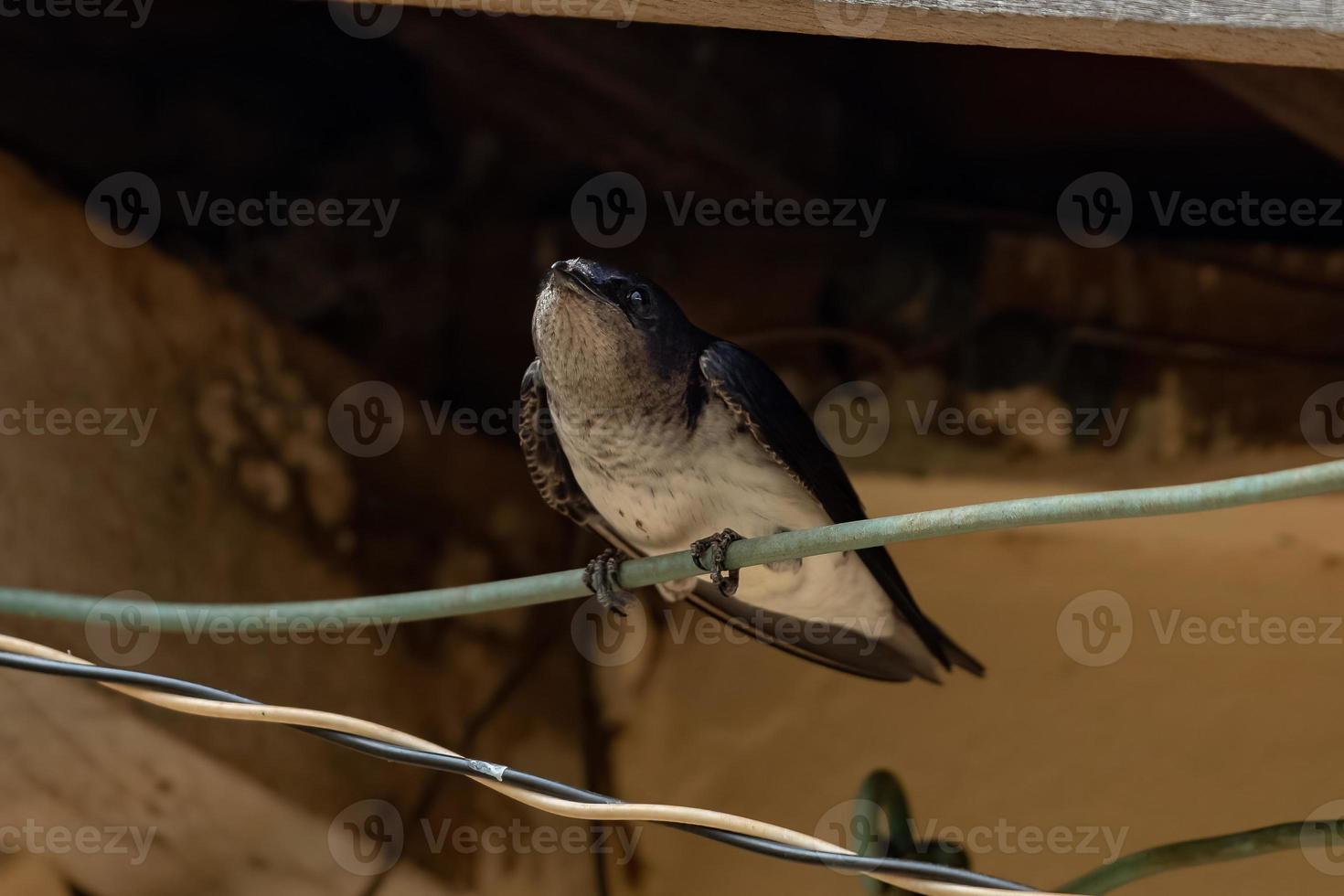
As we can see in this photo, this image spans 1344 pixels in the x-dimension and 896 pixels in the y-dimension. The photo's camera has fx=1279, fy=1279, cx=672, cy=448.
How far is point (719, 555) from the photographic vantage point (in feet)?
5.33

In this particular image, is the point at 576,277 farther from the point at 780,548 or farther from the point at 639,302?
the point at 780,548

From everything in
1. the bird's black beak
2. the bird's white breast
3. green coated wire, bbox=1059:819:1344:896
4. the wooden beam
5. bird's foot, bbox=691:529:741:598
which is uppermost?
the wooden beam

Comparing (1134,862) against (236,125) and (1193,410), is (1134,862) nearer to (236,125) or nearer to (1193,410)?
(1193,410)

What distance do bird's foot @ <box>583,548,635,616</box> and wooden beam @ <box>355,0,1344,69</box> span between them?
2.25 feet

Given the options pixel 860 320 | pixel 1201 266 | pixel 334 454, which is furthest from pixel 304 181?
pixel 1201 266

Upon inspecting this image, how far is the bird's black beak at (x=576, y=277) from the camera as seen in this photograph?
1.68 metres

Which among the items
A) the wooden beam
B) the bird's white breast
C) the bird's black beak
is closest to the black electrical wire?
the bird's white breast

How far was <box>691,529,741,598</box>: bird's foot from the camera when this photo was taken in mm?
1608

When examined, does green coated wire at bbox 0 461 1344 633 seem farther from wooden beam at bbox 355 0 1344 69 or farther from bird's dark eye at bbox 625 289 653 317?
wooden beam at bbox 355 0 1344 69

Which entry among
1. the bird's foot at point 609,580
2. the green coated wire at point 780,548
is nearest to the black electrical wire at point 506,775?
the green coated wire at point 780,548

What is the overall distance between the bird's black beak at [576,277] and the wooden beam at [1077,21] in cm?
33

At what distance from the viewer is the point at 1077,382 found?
8.83ft

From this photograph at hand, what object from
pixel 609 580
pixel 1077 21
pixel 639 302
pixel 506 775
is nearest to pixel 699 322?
pixel 639 302

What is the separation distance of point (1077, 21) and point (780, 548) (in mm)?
665
